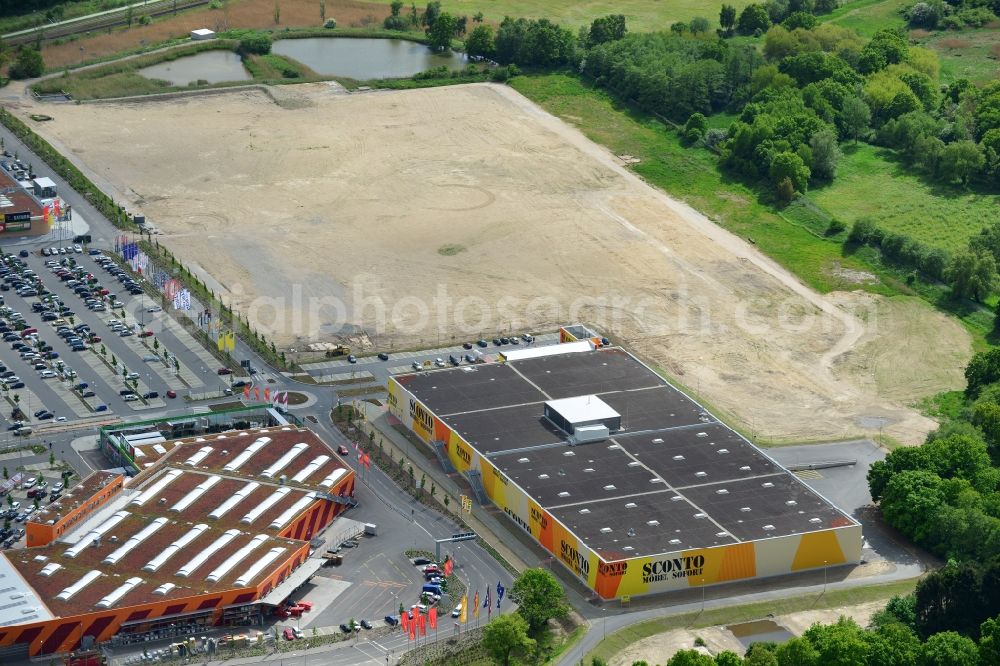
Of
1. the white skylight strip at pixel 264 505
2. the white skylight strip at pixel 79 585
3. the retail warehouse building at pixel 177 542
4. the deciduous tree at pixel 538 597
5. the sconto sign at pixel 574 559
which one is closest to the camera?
the retail warehouse building at pixel 177 542

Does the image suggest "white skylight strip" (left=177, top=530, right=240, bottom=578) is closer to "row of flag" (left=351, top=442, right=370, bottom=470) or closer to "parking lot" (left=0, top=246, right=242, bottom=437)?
"row of flag" (left=351, top=442, right=370, bottom=470)

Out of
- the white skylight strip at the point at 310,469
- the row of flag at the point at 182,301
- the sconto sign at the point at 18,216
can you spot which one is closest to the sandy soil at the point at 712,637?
the white skylight strip at the point at 310,469

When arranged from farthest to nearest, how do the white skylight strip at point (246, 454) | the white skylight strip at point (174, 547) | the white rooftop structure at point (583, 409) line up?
the white rooftop structure at point (583, 409) < the white skylight strip at point (246, 454) < the white skylight strip at point (174, 547)

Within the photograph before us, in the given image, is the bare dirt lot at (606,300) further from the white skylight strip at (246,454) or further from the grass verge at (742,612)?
the grass verge at (742,612)

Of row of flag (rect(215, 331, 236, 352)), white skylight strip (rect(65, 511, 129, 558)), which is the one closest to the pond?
white skylight strip (rect(65, 511, 129, 558))

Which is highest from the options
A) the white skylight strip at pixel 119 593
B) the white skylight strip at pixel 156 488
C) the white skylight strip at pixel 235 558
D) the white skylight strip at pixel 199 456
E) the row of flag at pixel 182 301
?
the row of flag at pixel 182 301

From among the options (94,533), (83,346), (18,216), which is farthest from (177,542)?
(18,216)
